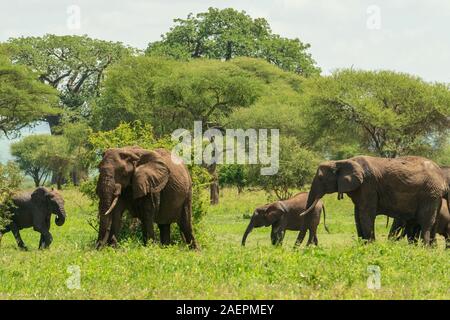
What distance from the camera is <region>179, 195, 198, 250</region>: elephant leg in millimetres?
19781

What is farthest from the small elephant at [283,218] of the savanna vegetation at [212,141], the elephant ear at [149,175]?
the elephant ear at [149,175]

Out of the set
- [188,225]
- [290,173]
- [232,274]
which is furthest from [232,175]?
[232,274]

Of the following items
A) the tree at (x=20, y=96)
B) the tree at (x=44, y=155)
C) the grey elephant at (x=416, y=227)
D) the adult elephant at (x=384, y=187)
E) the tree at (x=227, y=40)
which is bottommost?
the tree at (x=44, y=155)

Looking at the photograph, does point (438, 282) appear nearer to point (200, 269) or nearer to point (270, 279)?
point (270, 279)

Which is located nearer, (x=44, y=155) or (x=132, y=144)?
(x=132, y=144)

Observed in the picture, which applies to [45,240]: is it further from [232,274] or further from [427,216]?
[232,274]

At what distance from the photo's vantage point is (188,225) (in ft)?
65.3

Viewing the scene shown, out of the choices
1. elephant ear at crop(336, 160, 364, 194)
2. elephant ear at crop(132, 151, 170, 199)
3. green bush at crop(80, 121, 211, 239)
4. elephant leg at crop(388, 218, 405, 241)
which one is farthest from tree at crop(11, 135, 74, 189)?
elephant ear at crop(132, 151, 170, 199)

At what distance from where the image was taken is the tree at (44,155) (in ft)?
255

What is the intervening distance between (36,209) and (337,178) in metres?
8.50

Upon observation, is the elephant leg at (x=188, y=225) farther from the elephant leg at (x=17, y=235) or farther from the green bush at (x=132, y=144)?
the elephant leg at (x=17, y=235)

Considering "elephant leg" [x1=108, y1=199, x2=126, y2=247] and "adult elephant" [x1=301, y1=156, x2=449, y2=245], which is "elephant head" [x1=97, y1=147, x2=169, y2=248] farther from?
"adult elephant" [x1=301, y1=156, x2=449, y2=245]

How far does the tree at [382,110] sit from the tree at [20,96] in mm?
17893
